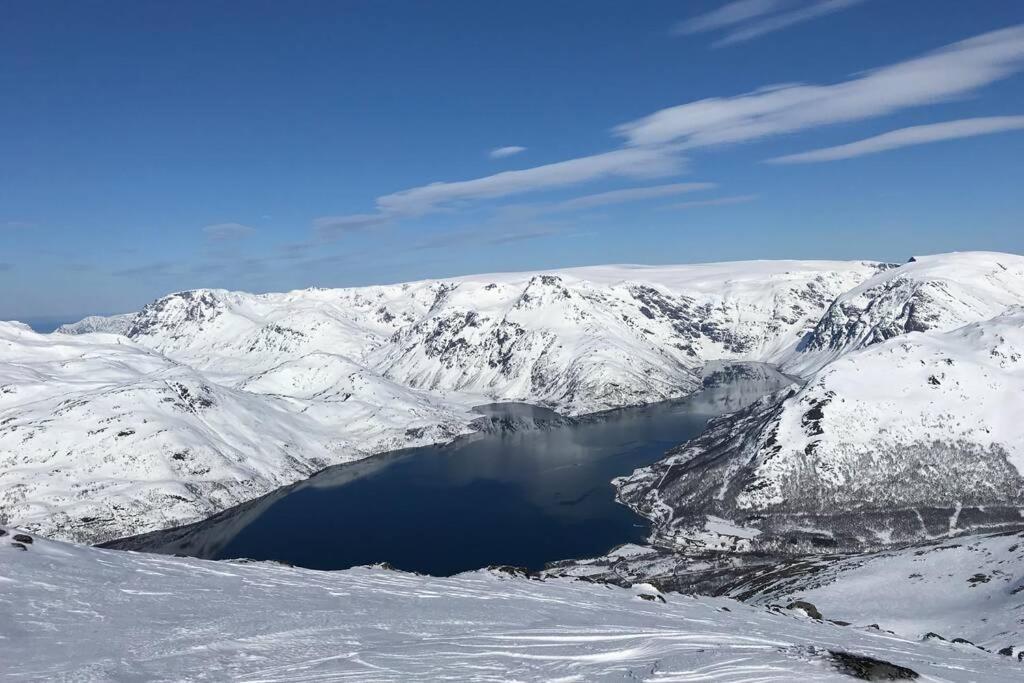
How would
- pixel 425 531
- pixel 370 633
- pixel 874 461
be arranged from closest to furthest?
pixel 370 633, pixel 874 461, pixel 425 531

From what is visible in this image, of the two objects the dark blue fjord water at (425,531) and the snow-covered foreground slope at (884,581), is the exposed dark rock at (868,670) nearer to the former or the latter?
the snow-covered foreground slope at (884,581)

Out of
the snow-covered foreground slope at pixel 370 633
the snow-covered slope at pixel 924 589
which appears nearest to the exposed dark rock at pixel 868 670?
the snow-covered foreground slope at pixel 370 633

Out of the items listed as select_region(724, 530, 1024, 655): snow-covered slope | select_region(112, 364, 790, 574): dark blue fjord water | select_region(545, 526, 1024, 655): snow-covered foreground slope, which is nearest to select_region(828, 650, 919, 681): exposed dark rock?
select_region(545, 526, 1024, 655): snow-covered foreground slope

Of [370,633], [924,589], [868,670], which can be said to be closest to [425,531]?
[924,589]

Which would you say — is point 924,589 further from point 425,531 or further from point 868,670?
point 425,531

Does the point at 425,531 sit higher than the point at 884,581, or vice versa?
the point at 884,581

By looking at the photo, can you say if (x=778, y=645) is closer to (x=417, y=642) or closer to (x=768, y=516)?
(x=417, y=642)
